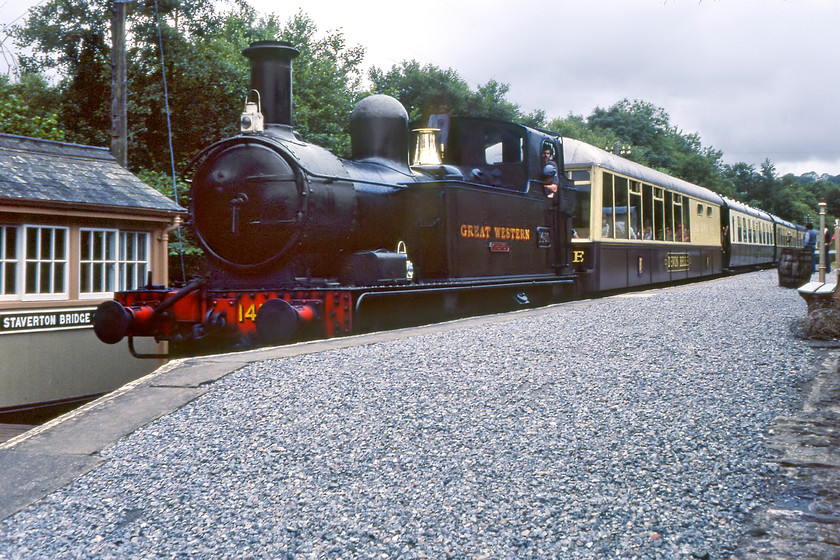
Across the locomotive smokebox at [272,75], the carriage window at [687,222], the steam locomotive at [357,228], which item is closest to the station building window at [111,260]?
the steam locomotive at [357,228]

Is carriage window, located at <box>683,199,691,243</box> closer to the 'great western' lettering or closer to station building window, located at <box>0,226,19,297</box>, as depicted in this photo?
the 'great western' lettering

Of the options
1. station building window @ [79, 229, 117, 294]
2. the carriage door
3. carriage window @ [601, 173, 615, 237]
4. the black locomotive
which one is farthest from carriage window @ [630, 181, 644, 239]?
station building window @ [79, 229, 117, 294]

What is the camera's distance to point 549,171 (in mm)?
10750

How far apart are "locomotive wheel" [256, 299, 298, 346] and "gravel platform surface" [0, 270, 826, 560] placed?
3.65ft

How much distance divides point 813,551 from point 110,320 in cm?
650

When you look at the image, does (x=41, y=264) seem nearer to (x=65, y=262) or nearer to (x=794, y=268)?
(x=65, y=262)

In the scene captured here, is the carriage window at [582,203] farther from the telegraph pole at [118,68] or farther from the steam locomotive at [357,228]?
the telegraph pole at [118,68]

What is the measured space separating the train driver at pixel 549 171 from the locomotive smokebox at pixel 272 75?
4.34m

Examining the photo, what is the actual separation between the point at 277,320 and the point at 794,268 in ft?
38.8

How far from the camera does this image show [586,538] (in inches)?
106

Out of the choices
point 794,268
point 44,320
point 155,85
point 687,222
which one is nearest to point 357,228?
point 44,320

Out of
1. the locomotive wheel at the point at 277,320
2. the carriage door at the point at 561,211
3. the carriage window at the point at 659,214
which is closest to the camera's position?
the locomotive wheel at the point at 277,320

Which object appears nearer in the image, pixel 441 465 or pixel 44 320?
pixel 441 465

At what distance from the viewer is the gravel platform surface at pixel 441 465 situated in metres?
2.78
